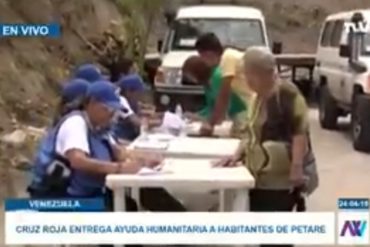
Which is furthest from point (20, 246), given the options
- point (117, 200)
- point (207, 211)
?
point (207, 211)

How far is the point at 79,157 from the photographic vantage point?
2.40 metres

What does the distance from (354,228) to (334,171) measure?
1.02 feet

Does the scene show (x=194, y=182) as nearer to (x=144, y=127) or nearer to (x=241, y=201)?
(x=241, y=201)

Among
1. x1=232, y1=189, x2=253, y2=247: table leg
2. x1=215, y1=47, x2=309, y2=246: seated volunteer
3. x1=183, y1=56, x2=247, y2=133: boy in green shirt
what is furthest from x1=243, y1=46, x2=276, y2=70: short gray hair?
x1=183, y1=56, x2=247, y2=133: boy in green shirt

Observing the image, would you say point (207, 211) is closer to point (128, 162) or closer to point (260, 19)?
point (128, 162)

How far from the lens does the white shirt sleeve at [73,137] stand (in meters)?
2.41

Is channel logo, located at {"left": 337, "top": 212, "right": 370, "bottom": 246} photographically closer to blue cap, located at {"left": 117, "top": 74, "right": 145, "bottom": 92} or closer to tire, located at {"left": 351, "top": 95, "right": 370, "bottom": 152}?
tire, located at {"left": 351, "top": 95, "right": 370, "bottom": 152}

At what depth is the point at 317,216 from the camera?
92.2 inches

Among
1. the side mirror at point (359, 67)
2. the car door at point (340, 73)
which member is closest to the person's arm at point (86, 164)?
the car door at point (340, 73)

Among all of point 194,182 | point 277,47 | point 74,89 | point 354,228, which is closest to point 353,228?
point 354,228

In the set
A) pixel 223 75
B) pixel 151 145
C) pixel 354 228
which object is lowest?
pixel 354 228

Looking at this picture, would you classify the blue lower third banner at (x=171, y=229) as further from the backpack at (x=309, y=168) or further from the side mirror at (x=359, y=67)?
the side mirror at (x=359, y=67)

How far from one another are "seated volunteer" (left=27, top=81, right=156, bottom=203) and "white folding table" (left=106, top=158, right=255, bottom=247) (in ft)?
0.23

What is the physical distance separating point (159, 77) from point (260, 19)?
1.26 feet
